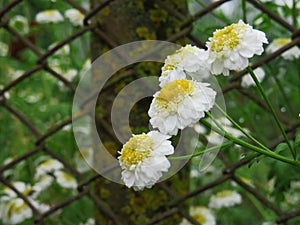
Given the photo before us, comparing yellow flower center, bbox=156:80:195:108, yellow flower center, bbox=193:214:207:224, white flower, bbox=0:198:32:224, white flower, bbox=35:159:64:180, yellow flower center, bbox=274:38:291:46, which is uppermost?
white flower, bbox=35:159:64:180

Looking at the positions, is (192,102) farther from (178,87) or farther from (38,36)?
(38,36)

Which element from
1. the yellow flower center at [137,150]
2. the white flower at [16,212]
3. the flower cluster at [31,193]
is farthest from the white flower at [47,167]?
the yellow flower center at [137,150]

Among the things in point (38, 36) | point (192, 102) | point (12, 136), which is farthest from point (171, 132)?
point (38, 36)

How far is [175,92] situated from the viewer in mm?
683

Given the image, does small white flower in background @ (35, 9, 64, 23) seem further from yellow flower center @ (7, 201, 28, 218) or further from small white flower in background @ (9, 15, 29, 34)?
yellow flower center @ (7, 201, 28, 218)

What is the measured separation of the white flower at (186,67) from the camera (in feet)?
2.31

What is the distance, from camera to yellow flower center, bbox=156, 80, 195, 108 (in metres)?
0.68

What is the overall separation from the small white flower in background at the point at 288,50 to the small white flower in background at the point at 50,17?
2.53 ft

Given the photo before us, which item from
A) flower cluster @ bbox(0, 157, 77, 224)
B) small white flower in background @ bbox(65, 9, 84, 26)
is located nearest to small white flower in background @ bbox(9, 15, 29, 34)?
small white flower in background @ bbox(65, 9, 84, 26)

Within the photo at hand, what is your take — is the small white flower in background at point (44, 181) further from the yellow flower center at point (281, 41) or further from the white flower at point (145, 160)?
the white flower at point (145, 160)

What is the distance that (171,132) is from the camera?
0.67 metres

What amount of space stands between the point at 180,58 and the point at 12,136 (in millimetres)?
1212

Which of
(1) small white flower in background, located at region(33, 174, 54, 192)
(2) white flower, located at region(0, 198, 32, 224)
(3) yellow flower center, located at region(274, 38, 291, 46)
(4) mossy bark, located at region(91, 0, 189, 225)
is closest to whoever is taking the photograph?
(4) mossy bark, located at region(91, 0, 189, 225)

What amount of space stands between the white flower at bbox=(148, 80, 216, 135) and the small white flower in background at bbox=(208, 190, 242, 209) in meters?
0.84
